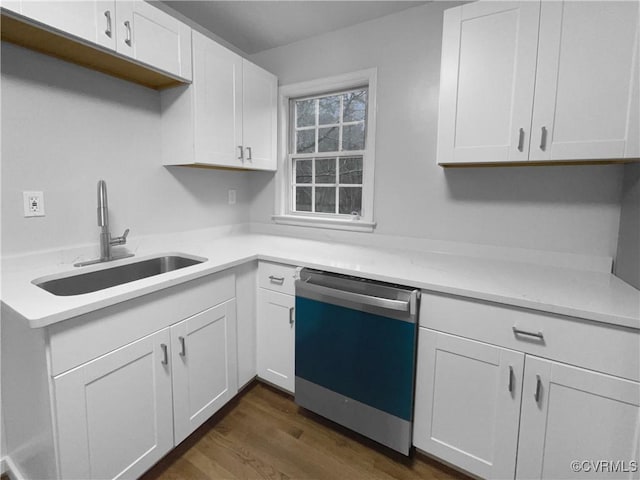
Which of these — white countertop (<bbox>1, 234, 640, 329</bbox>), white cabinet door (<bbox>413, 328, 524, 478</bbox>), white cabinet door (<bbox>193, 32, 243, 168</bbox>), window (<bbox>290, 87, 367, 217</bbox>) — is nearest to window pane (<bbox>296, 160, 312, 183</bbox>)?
window (<bbox>290, 87, 367, 217</bbox>)

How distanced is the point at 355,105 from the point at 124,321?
6.63ft

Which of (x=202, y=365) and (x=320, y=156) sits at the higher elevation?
(x=320, y=156)

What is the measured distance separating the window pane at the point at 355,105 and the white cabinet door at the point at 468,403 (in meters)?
1.64

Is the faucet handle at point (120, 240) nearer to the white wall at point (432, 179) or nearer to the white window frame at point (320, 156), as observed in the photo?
the white window frame at point (320, 156)

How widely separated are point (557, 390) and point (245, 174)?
249 cm

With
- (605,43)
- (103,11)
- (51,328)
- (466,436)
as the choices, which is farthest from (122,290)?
(605,43)

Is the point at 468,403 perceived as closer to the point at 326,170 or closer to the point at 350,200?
the point at 350,200

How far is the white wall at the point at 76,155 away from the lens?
53.6 inches

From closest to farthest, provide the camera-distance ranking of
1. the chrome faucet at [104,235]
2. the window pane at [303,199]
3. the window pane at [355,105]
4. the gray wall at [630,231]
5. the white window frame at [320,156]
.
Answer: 1. the gray wall at [630,231]
2. the chrome faucet at [104,235]
3. the white window frame at [320,156]
4. the window pane at [355,105]
5. the window pane at [303,199]

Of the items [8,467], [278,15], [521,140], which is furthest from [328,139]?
[8,467]

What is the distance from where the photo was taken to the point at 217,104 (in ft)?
6.51

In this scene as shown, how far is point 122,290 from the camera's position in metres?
1.17

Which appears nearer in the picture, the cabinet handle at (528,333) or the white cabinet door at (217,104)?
the cabinet handle at (528,333)

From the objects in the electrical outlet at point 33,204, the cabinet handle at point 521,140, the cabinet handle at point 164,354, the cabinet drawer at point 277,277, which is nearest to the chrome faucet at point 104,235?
the electrical outlet at point 33,204
